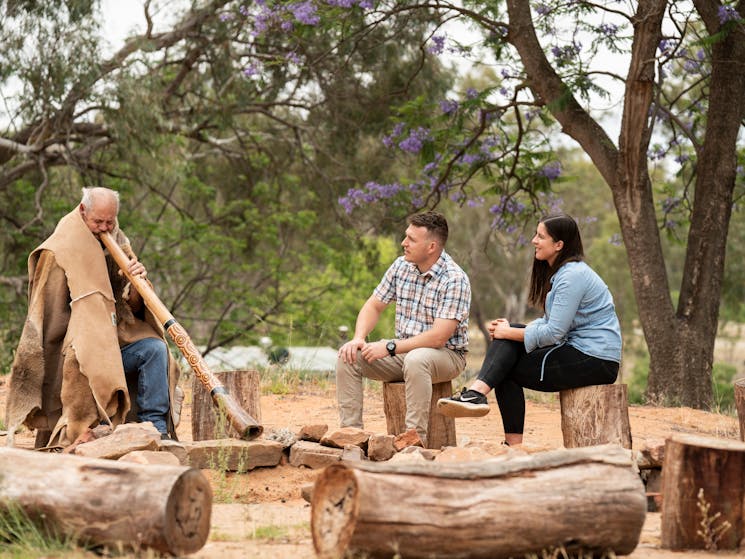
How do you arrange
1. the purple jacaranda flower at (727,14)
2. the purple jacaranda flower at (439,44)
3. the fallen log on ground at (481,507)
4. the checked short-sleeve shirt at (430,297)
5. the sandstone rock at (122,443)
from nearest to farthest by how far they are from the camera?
the fallen log on ground at (481,507) → the sandstone rock at (122,443) → the checked short-sleeve shirt at (430,297) → the purple jacaranda flower at (727,14) → the purple jacaranda flower at (439,44)

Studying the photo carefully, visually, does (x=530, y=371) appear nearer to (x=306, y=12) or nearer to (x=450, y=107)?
(x=306, y=12)

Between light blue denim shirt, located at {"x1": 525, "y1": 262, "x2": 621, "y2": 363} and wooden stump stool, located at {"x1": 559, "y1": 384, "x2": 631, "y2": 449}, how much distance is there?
232 millimetres

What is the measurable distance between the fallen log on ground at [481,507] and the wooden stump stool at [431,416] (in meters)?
2.35

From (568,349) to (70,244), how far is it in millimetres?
2824

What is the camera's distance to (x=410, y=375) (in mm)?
5938

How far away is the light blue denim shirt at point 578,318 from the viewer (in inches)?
222

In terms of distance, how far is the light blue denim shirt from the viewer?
5629mm

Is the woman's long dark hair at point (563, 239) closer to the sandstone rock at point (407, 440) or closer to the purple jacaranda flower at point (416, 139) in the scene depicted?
the sandstone rock at point (407, 440)

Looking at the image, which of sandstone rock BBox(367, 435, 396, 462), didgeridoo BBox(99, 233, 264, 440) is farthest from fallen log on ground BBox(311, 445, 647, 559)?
didgeridoo BBox(99, 233, 264, 440)

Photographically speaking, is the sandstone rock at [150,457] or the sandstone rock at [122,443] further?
the sandstone rock at [122,443]

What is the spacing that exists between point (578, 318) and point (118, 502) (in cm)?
297

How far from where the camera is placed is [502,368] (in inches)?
229

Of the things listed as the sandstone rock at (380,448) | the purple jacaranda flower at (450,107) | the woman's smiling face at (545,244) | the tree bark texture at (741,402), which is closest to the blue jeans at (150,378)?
the sandstone rock at (380,448)

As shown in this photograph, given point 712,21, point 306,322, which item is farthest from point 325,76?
point 712,21
